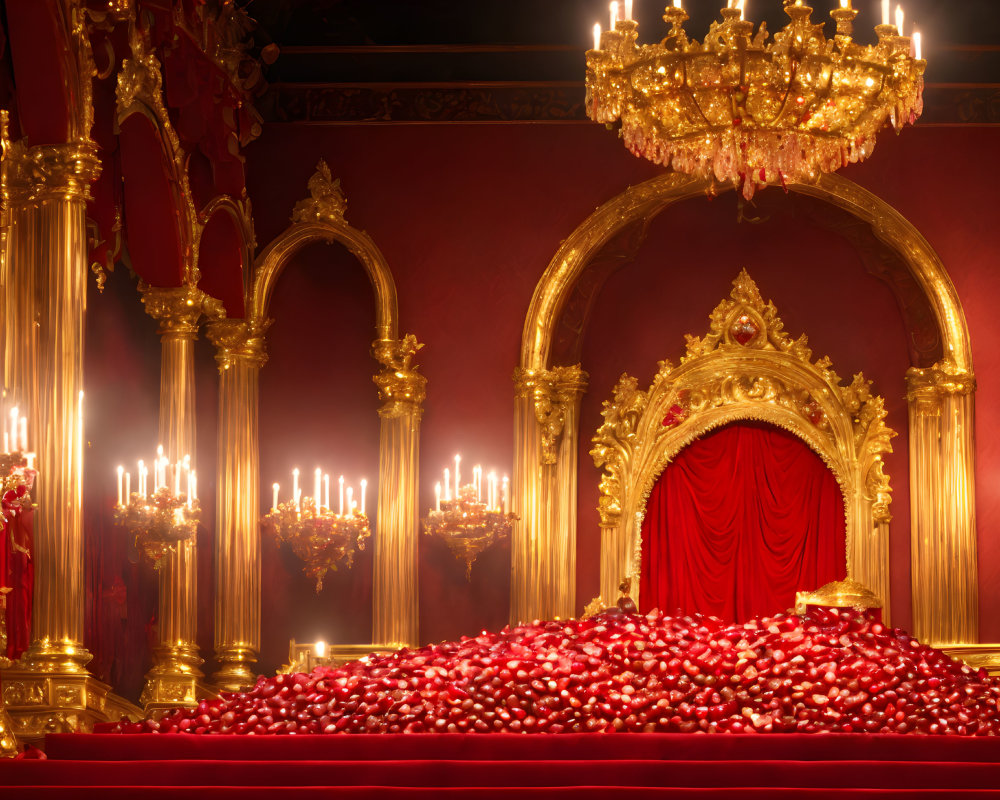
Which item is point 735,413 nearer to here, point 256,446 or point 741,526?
point 741,526

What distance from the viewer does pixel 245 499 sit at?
34.1 ft

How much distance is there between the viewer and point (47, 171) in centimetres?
697

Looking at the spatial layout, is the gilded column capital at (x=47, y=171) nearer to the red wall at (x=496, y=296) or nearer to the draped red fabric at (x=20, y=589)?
the draped red fabric at (x=20, y=589)

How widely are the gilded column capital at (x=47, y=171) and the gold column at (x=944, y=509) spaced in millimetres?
6205

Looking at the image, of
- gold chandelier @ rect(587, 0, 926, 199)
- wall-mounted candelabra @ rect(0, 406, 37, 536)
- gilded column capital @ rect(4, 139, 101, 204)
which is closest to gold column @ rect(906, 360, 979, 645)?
gold chandelier @ rect(587, 0, 926, 199)

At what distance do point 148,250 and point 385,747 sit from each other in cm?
432

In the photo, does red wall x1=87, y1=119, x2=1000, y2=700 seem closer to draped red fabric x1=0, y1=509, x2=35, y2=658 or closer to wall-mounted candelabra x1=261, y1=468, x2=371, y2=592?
wall-mounted candelabra x1=261, y1=468, x2=371, y2=592

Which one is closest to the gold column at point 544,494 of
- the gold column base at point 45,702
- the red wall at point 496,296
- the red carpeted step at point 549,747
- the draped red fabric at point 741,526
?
the red wall at point 496,296

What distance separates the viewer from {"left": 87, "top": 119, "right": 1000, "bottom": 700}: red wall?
10797 millimetres

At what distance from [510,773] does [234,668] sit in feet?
17.1

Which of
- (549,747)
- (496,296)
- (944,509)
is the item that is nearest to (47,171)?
(549,747)

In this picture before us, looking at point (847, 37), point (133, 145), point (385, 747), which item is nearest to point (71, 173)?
point (133, 145)

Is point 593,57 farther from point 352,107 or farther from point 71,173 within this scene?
point 352,107

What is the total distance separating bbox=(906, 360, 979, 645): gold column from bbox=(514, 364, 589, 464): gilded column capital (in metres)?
2.43
